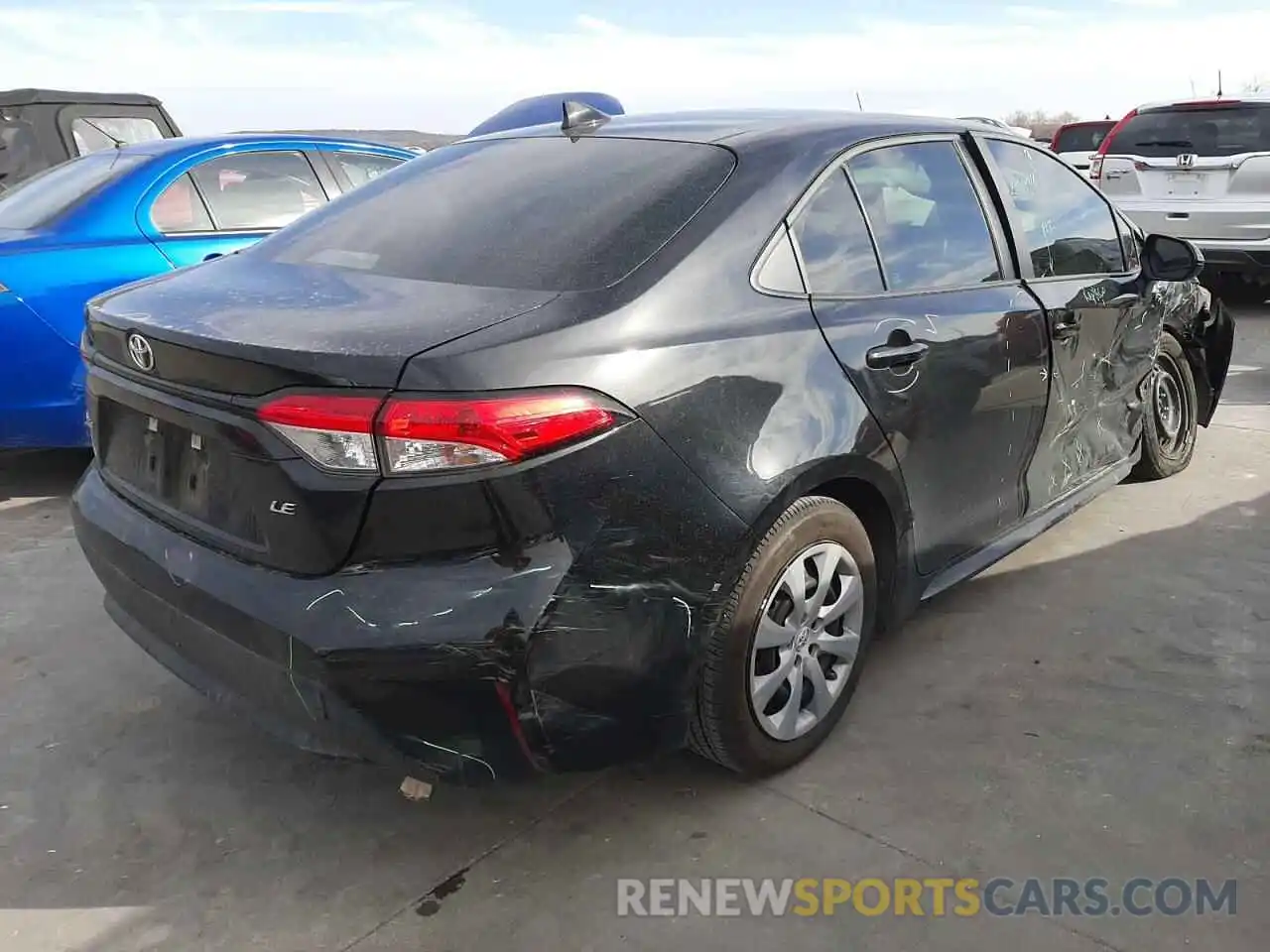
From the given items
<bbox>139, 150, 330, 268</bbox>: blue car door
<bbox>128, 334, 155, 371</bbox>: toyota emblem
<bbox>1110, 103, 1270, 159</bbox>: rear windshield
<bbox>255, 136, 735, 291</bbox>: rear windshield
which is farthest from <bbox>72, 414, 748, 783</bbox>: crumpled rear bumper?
<bbox>1110, 103, 1270, 159</bbox>: rear windshield

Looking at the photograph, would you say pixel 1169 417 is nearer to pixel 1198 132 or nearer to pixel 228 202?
pixel 228 202

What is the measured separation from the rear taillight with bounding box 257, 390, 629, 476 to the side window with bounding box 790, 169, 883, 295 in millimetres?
888

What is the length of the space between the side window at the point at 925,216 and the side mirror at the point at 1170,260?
45.5 inches

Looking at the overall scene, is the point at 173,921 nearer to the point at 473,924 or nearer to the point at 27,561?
the point at 473,924

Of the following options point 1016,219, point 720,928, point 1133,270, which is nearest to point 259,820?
point 720,928

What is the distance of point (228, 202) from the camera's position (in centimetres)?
507

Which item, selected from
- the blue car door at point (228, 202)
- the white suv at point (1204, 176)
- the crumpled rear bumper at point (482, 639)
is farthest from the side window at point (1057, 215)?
the white suv at point (1204, 176)

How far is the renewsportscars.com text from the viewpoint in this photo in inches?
88.7

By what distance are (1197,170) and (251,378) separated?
27.6 feet

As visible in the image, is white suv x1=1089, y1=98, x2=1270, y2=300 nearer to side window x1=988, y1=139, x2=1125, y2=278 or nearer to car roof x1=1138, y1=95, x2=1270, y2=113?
car roof x1=1138, y1=95, x2=1270, y2=113

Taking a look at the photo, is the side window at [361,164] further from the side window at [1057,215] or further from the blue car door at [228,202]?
the side window at [1057,215]

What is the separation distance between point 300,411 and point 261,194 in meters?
3.68

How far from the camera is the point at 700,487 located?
7.32 feet

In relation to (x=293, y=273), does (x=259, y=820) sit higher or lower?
lower
